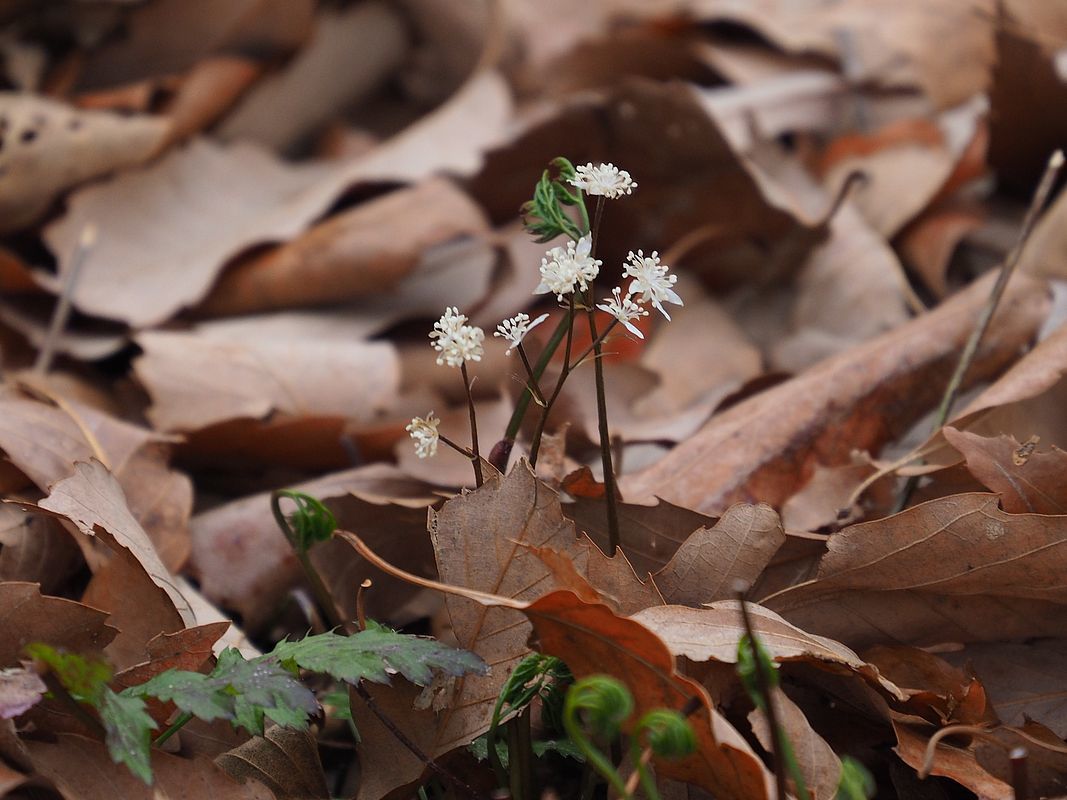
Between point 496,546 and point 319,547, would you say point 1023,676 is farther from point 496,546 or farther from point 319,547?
point 319,547

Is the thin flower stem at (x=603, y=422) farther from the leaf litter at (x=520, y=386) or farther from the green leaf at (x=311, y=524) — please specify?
the green leaf at (x=311, y=524)

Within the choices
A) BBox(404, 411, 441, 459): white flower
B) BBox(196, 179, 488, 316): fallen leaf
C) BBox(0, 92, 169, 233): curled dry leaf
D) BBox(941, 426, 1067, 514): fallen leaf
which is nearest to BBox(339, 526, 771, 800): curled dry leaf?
BBox(404, 411, 441, 459): white flower

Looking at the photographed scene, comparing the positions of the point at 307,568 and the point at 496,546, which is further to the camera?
the point at 307,568

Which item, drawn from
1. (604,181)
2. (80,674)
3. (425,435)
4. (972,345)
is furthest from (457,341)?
(972,345)

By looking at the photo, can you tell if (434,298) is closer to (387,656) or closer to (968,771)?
(387,656)

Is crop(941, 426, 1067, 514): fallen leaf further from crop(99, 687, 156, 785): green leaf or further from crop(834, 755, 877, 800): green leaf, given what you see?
crop(99, 687, 156, 785): green leaf

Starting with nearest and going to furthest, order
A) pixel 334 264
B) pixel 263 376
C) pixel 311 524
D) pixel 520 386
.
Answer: pixel 311 524
pixel 520 386
pixel 263 376
pixel 334 264
